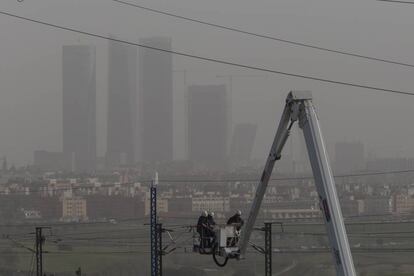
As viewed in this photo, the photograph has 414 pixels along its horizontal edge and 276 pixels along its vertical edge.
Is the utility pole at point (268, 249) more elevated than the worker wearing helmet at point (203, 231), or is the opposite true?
the worker wearing helmet at point (203, 231)

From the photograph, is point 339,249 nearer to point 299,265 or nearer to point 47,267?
point 47,267

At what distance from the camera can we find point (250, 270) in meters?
78.1

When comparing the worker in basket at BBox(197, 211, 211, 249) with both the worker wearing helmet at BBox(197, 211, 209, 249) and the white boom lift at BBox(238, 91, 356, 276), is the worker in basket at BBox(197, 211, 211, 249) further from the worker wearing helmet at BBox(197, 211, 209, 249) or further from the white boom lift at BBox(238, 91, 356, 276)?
the white boom lift at BBox(238, 91, 356, 276)

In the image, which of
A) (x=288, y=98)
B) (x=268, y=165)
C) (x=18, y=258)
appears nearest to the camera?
(x=288, y=98)

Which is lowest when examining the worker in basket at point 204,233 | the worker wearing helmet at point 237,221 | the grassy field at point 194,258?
the grassy field at point 194,258

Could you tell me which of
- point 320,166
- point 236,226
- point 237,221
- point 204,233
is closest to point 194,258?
point 204,233

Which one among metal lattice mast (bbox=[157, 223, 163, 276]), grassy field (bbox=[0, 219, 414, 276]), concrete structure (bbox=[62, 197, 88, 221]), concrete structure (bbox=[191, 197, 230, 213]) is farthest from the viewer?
concrete structure (bbox=[62, 197, 88, 221])

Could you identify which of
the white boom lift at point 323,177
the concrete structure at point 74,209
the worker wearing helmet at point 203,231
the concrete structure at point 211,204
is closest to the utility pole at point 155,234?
the worker wearing helmet at point 203,231

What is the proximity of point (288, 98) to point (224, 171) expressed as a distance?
9513cm

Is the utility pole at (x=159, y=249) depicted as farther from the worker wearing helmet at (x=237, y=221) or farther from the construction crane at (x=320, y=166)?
the construction crane at (x=320, y=166)

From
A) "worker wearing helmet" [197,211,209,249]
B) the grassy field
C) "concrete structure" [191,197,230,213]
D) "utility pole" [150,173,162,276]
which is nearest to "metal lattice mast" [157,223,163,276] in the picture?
"utility pole" [150,173,162,276]

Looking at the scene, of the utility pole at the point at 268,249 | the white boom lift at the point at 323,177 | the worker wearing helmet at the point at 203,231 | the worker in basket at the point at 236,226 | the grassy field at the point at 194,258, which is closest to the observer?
the white boom lift at the point at 323,177

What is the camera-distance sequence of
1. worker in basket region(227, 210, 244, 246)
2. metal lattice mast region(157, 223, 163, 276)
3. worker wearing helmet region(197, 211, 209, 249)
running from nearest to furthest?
worker in basket region(227, 210, 244, 246), worker wearing helmet region(197, 211, 209, 249), metal lattice mast region(157, 223, 163, 276)

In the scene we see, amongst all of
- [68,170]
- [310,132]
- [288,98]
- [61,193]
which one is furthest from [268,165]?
[68,170]
